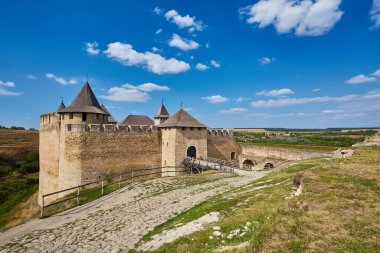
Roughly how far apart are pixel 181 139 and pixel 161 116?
44.2ft

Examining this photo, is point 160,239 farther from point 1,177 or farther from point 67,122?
point 1,177

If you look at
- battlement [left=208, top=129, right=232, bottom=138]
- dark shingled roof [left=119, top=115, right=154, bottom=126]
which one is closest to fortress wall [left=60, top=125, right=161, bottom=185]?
battlement [left=208, top=129, right=232, bottom=138]

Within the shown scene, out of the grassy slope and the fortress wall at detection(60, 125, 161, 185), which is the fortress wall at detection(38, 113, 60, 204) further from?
the grassy slope

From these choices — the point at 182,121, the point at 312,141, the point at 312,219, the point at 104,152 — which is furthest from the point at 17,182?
the point at 312,141

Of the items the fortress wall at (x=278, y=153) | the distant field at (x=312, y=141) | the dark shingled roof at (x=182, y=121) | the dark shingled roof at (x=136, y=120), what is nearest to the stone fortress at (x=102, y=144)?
the dark shingled roof at (x=182, y=121)

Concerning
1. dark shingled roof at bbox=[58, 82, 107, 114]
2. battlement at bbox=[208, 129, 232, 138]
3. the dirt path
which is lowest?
the dirt path

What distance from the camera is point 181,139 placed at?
979 inches

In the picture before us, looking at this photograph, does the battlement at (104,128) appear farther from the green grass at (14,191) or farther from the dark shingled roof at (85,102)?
the green grass at (14,191)

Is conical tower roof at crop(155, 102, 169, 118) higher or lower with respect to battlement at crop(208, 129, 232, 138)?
higher

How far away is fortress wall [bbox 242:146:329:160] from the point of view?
76.7 ft

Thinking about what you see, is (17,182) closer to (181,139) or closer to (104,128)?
(104,128)

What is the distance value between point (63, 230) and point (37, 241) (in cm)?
99

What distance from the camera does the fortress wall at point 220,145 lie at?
28.2 m

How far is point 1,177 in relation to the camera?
37.1m
